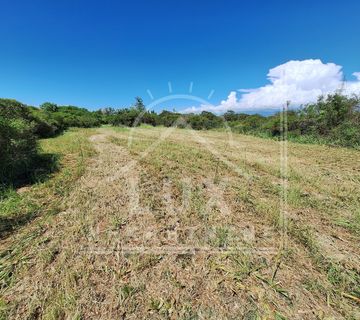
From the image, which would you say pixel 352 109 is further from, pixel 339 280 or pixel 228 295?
pixel 228 295

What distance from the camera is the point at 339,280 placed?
6.48 ft

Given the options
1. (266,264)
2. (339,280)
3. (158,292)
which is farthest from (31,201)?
(339,280)

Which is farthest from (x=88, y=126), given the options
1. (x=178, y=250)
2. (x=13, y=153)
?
(x=178, y=250)

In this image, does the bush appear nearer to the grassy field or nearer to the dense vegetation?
the dense vegetation

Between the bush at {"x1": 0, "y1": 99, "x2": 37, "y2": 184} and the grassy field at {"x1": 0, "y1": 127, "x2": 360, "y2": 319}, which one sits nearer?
the grassy field at {"x1": 0, "y1": 127, "x2": 360, "y2": 319}

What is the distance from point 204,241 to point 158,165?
3.14 m

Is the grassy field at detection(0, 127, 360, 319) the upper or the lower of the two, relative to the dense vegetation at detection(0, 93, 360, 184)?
lower

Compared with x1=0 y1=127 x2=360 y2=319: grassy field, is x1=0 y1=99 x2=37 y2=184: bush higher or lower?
higher

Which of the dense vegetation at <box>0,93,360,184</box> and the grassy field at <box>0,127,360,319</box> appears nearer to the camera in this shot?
the grassy field at <box>0,127,360,319</box>

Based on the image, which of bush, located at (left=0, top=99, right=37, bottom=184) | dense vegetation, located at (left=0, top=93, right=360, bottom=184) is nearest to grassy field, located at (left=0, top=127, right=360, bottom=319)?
bush, located at (left=0, top=99, right=37, bottom=184)

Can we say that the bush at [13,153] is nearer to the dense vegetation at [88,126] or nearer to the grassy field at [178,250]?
the dense vegetation at [88,126]

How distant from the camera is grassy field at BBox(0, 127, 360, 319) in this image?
172 cm

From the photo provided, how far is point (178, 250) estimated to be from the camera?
2344mm

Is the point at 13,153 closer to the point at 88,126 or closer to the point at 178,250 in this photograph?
the point at 178,250
